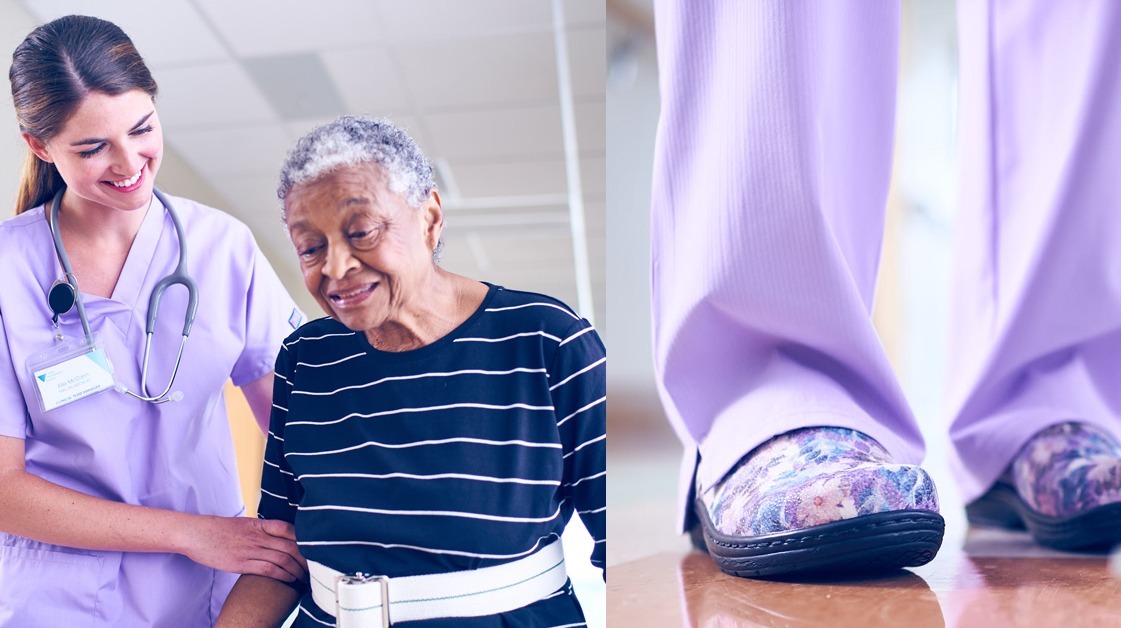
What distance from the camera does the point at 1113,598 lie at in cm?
48

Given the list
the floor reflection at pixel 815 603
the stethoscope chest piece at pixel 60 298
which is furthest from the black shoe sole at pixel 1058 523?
the stethoscope chest piece at pixel 60 298

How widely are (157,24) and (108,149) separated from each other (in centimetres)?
14

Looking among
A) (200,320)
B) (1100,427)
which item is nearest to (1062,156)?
(1100,427)

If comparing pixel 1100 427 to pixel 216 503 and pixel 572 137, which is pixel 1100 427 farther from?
pixel 216 503

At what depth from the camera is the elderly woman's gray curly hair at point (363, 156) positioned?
69cm

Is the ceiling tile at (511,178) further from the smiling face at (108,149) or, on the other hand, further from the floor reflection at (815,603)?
the floor reflection at (815,603)

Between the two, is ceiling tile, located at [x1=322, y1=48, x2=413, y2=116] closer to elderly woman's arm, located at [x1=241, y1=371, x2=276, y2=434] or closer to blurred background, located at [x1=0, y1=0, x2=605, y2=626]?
blurred background, located at [x1=0, y1=0, x2=605, y2=626]

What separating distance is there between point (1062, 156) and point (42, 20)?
3.00 ft

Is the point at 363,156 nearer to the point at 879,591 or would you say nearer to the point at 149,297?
the point at 149,297

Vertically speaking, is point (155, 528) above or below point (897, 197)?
below

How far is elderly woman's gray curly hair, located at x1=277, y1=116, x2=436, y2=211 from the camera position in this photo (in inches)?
27.0

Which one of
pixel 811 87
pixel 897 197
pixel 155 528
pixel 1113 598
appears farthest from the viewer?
pixel 897 197

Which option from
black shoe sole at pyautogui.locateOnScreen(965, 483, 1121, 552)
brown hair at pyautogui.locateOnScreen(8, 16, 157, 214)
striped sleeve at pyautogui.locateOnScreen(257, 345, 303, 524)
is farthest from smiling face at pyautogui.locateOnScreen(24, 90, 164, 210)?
black shoe sole at pyautogui.locateOnScreen(965, 483, 1121, 552)

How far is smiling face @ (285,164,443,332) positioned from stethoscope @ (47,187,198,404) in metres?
0.14
